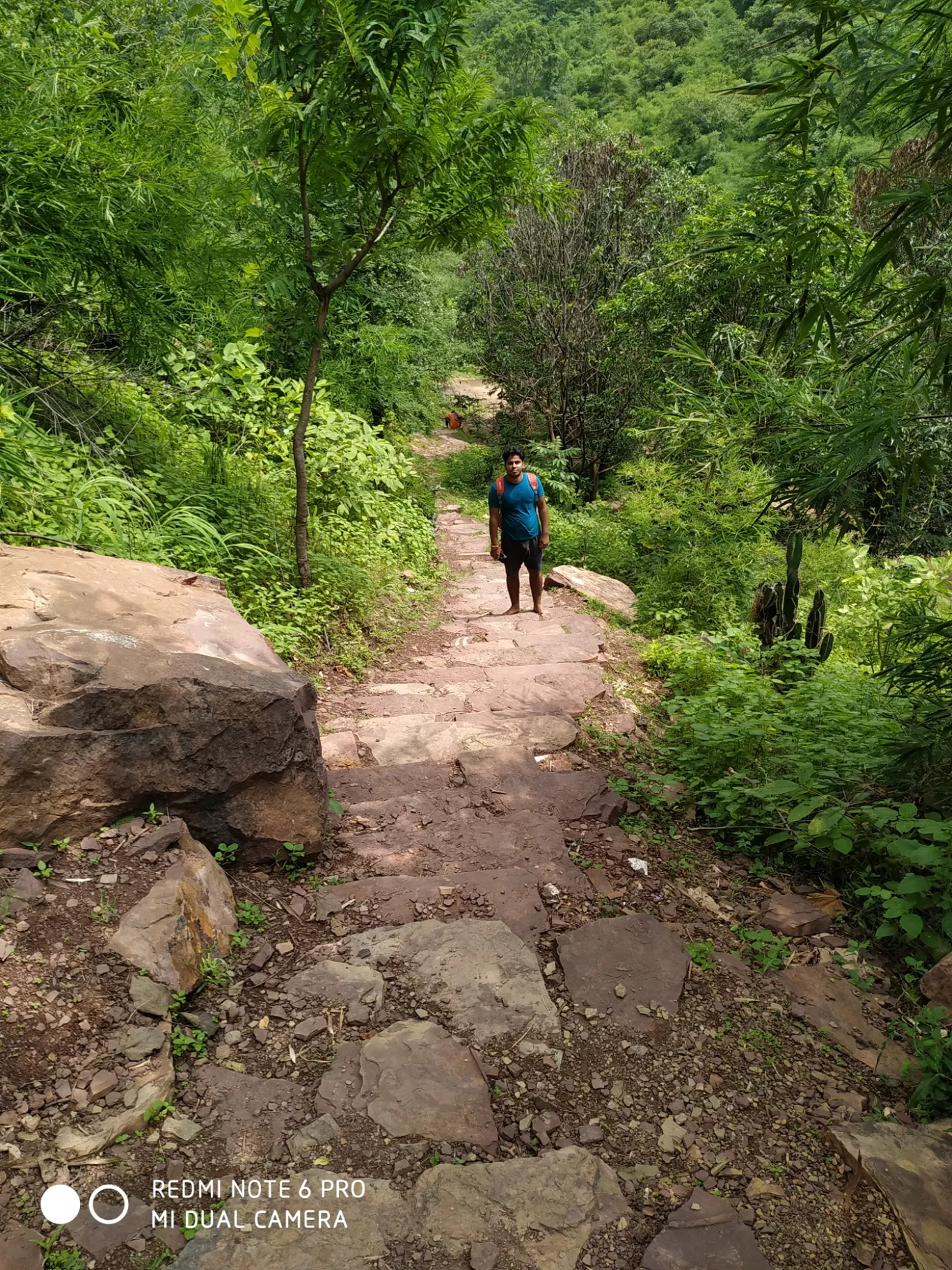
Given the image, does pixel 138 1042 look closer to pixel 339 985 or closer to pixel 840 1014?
pixel 339 985

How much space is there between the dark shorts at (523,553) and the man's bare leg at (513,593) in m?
0.15

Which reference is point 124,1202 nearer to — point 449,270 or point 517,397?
point 517,397

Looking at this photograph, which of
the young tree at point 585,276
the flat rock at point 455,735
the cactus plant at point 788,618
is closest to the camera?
the flat rock at point 455,735

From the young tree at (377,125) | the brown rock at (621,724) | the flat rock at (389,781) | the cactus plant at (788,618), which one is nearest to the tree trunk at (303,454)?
the young tree at (377,125)

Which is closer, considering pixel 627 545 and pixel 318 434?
pixel 318 434

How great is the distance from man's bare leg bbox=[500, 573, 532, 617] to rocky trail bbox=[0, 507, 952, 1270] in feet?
14.2

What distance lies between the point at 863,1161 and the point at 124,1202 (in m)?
1.81

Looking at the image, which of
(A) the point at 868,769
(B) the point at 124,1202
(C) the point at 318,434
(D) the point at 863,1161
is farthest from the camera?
(C) the point at 318,434

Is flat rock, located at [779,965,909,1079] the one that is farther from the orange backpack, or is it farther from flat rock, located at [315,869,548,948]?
the orange backpack

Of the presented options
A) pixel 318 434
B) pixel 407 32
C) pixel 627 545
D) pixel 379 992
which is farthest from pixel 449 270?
pixel 379 992

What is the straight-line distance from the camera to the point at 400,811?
3.79 m

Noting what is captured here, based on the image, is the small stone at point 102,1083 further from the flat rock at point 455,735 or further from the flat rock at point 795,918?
the flat rock at point 455,735

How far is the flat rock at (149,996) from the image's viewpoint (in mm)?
2084

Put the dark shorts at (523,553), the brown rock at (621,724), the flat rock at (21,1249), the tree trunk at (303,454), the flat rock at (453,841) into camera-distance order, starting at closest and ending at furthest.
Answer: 1. the flat rock at (21,1249)
2. the flat rock at (453,841)
3. the brown rock at (621,724)
4. the tree trunk at (303,454)
5. the dark shorts at (523,553)
